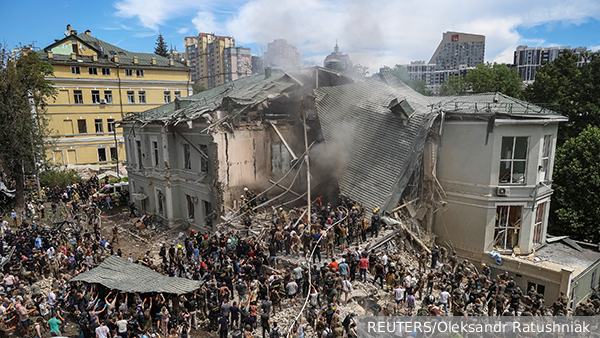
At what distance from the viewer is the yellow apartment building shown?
4219cm

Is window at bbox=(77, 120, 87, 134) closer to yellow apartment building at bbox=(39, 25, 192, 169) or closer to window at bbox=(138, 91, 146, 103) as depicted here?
yellow apartment building at bbox=(39, 25, 192, 169)

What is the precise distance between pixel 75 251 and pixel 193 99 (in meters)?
14.7

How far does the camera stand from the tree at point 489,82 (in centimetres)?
4250

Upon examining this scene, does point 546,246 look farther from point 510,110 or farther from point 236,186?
point 236,186

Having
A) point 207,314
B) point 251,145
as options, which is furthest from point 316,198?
point 207,314

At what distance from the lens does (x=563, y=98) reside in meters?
30.7

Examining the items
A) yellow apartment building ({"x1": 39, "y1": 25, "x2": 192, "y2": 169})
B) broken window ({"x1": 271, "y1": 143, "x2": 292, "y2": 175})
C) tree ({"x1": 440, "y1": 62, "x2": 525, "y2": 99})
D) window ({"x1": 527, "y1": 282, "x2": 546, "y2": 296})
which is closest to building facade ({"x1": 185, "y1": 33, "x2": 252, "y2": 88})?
yellow apartment building ({"x1": 39, "y1": 25, "x2": 192, "y2": 169})

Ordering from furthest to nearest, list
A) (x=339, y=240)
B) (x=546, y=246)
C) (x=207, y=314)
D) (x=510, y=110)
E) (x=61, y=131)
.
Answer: (x=61, y=131), (x=546, y=246), (x=510, y=110), (x=339, y=240), (x=207, y=314)

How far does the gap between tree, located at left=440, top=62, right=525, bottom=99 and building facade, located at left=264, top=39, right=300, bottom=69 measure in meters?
22.9

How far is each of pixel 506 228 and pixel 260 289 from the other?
555 inches

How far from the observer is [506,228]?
2038 cm

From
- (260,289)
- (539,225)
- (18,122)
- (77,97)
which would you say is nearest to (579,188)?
(539,225)

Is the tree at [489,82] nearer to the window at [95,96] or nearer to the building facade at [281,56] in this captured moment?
the building facade at [281,56]

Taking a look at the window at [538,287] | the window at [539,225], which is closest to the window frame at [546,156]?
the window at [539,225]
